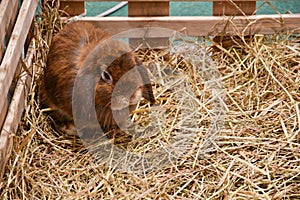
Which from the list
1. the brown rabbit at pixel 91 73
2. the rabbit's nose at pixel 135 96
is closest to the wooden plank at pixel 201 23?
the brown rabbit at pixel 91 73

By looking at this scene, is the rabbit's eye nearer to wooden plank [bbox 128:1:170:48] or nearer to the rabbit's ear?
the rabbit's ear

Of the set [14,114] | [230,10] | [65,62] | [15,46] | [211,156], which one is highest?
[230,10]

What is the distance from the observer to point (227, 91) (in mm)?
3514

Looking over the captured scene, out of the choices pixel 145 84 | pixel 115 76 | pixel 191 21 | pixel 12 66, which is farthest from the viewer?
pixel 191 21

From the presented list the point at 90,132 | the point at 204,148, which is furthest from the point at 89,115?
the point at 204,148

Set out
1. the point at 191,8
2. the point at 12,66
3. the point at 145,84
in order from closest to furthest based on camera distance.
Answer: the point at 12,66 → the point at 145,84 → the point at 191,8

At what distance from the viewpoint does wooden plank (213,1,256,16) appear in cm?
386

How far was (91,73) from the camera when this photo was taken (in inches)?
120

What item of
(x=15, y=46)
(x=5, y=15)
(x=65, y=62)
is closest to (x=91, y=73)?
(x=65, y=62)

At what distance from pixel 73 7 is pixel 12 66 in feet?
3.47

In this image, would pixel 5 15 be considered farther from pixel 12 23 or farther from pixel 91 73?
pixel 91 73

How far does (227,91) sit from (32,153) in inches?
44.6

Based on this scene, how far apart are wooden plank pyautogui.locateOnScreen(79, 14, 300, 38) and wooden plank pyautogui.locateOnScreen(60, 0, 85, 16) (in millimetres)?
83

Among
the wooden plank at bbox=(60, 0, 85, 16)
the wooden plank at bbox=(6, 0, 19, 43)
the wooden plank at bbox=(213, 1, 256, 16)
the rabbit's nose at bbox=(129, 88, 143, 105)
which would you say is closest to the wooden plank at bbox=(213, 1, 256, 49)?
the wooden plank at bbox=(213, 1, 256, 16)
